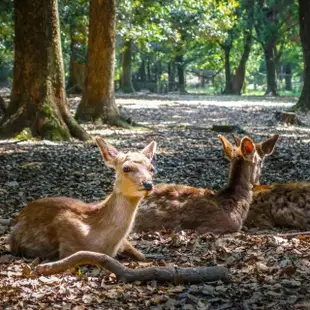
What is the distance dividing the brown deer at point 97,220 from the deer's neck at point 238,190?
1.72 m

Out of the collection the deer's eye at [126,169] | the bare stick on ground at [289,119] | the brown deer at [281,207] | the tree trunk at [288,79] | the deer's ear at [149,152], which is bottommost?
the tree trunk at [288,79]

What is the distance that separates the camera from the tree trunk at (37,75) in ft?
44.4

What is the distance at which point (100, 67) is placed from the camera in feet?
56.4

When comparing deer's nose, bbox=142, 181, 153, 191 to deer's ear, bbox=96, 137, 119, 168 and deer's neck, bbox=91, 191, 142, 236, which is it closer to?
deer's neck, bbox=91, 191, 142, 236

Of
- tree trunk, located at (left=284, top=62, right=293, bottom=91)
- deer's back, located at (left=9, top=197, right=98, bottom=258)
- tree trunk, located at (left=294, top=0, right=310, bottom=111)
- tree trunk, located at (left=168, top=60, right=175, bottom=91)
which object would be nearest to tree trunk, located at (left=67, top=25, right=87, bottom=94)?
tree trunk, located at (left=294, top=0, right=310, bottom=111)

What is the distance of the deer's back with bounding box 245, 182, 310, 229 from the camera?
7.70m

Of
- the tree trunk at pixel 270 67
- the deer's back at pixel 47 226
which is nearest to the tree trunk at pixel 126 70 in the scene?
the tree trunk at pixel 270 67

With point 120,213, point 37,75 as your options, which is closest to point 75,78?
point 37,75

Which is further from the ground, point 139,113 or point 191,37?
point 191,37

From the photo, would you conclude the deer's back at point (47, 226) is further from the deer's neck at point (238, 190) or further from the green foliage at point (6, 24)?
the green foliage at point (6, 24)

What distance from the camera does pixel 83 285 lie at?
204 inches

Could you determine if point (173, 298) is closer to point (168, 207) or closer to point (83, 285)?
point (83, 285)

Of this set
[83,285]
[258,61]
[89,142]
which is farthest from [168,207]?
[258,61]

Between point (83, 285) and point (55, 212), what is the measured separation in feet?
3.49
